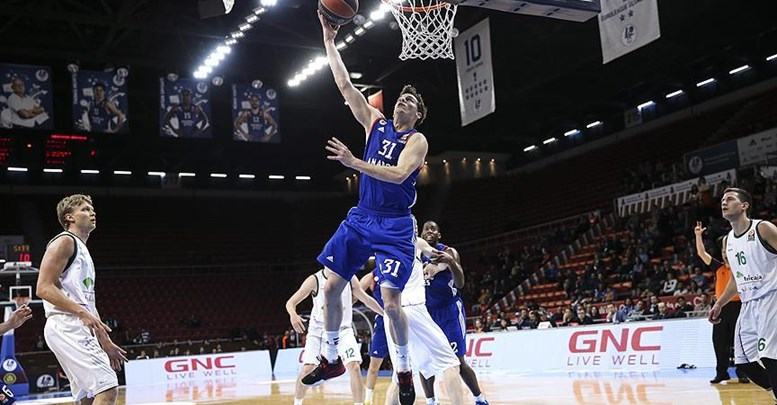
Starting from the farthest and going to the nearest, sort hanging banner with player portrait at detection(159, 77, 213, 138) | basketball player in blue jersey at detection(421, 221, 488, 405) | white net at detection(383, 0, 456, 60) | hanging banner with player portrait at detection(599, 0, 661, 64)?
hanging banner with player portrait at detection(159, 77, 213, 138), hanging banner with player portrait at detection(599, 0, 661, 64), white net at detection(383, 0, 456, 60), basketball player in blue jersey at detection(421, 221, 488, 405)

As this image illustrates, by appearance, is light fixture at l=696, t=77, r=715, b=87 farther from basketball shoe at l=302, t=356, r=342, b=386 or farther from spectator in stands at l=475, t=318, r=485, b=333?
basketball shoe at l=302, t=356, r=342, b=386

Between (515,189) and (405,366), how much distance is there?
92.0ft

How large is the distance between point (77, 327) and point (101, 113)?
Answer: 47.8 ft

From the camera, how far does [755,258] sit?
6293mm

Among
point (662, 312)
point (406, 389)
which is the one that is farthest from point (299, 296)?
point (662, 312)

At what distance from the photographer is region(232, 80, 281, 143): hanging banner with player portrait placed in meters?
19.5

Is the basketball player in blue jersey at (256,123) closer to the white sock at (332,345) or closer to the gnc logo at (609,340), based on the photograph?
the gnc logo at (609,340)

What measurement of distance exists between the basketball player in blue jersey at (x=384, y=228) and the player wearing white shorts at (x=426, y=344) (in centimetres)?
95

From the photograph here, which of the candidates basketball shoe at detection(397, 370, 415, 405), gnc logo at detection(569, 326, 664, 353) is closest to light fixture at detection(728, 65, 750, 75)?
gnc logo at detection(569, 326, 664, 353)

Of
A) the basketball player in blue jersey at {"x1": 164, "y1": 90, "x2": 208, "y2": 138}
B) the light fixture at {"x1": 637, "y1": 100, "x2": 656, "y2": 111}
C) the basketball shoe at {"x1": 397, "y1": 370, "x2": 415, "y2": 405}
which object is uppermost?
the light fixture at {"x1": 637, "y1": 100, "x2": 656, "y2": 111}

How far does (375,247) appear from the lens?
538 centimetres

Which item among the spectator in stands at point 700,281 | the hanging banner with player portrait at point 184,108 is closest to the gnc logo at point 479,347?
the spectator in stands at point 700,281

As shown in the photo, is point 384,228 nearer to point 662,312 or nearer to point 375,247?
point 375,247

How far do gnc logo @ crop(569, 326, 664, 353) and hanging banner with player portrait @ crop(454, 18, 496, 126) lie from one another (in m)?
4.81
